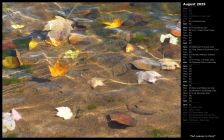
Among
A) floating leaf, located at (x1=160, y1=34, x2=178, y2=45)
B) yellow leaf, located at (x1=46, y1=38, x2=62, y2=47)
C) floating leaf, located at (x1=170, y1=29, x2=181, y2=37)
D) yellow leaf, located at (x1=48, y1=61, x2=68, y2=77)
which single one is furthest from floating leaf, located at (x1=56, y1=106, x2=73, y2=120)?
floating leaf, located at (x1=170, y1=29, x2=181, y2=37)

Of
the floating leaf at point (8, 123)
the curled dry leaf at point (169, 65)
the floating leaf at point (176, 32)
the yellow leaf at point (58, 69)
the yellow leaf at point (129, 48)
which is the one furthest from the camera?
the floating leaf at point (176, 32)

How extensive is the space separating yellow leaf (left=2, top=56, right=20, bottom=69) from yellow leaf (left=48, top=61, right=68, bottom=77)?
1.39 ft

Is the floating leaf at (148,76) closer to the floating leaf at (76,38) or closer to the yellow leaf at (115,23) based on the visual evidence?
the floating leaf at (76,38)

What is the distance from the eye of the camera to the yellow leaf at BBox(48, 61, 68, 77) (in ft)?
14.9

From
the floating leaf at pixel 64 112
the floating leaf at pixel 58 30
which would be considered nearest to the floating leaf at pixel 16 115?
the floating leaf at pixel 64 112

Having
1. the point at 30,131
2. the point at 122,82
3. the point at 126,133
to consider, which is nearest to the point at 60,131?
the point at 30,131

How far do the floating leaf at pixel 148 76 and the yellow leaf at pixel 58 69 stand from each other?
0.86 metres

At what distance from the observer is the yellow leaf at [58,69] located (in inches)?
179

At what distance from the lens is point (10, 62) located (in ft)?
15.3

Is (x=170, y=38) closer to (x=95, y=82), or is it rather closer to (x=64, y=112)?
(x=95, y=82)

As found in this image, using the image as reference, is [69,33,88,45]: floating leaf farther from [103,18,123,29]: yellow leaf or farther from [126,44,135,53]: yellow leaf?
[126,44,135,53]: yellow leaf

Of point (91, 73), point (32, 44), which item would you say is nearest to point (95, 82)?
point (91, 73)

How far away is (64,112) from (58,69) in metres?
0.80

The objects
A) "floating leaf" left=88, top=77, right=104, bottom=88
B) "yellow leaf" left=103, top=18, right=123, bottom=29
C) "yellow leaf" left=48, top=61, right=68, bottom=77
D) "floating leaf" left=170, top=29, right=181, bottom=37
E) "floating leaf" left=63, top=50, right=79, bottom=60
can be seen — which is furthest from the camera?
"yellow leaf" left=103, top=18, right=123, bottom=29
